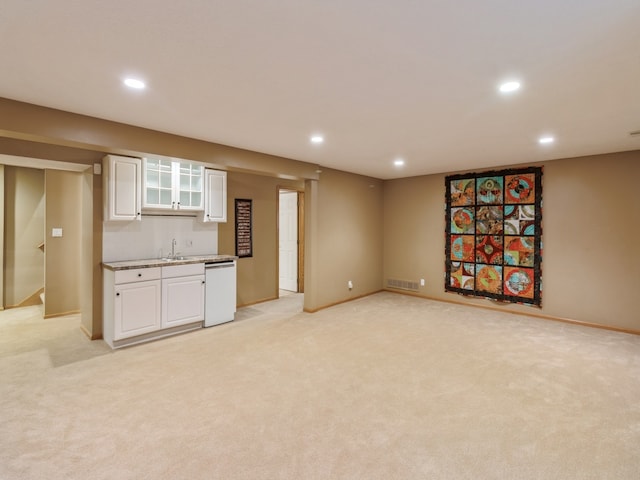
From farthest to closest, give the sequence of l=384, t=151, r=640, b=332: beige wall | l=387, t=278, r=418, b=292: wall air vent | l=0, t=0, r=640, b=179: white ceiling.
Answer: l=387, t=278, r=418, b=292: wall air vent → l=384, t=151, r=640, b=332: beige wall → l=0, t=0, r=640, b=179: white ceiling

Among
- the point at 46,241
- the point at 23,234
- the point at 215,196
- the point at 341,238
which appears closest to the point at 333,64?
the point at 215,196

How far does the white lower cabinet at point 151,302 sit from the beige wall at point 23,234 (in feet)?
8.95

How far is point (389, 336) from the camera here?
159 inches

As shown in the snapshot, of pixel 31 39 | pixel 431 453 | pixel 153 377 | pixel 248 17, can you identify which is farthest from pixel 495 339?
pixel 31 39

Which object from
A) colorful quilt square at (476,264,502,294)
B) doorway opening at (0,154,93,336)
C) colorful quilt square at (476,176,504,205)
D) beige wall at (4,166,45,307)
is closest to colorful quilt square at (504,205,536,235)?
colorful quilt square at (476,176,504,205)

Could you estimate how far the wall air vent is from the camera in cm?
634

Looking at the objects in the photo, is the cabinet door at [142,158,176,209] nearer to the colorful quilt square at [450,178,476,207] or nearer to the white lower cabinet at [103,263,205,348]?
the white lower cabinet at [103,263,205,348]

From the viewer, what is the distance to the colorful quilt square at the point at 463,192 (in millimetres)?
5516

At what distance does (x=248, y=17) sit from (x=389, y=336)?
140 inches

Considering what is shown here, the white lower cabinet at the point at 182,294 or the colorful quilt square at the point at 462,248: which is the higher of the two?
the colorful quilt square at the point at 462,248

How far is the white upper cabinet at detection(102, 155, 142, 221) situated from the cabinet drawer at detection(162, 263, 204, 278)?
720 millimetres

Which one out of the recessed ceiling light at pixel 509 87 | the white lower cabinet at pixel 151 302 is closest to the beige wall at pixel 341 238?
the white lower cabinet at pixel 151 302

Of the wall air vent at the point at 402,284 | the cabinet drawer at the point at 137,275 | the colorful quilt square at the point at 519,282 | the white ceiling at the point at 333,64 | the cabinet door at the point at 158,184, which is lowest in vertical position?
the wall air vent at the point at 402,284

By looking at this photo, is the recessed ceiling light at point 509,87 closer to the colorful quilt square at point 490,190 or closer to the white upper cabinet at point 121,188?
the colorful quilt square at point 490,190
